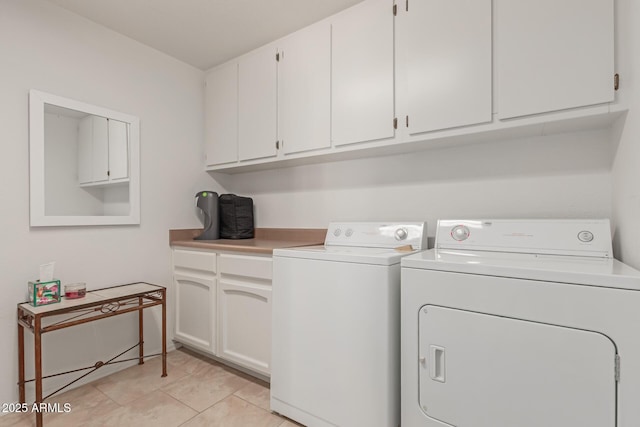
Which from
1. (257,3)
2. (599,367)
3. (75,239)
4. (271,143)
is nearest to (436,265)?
(599,367)

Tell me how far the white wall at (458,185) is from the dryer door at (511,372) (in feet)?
2.54

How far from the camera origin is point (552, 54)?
1249 mm

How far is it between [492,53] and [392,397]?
1.55m

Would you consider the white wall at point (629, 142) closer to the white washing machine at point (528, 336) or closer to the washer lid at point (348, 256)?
the white washing machine at point (528, 336)

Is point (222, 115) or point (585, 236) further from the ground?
point (222, 115)

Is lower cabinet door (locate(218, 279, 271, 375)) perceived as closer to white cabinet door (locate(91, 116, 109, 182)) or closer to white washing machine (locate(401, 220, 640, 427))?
white washing machine (locate(401, 220, 640, 427))

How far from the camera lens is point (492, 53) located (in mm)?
1377

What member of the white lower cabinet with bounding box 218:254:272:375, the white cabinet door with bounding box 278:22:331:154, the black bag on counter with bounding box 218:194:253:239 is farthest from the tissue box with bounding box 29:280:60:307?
the white cabinet door with bounding box 278:22:331:154

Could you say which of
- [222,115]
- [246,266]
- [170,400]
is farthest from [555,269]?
[222,115]

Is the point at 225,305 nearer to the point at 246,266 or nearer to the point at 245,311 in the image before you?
the point at 245,311

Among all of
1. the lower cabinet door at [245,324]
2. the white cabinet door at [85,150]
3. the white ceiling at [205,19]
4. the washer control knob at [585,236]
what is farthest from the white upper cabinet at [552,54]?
the white cabinet door at [85,150]

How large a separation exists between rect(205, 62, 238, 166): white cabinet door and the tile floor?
1.55 m

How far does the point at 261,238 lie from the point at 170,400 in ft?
3.97

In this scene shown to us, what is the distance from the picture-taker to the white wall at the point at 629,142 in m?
1.01
